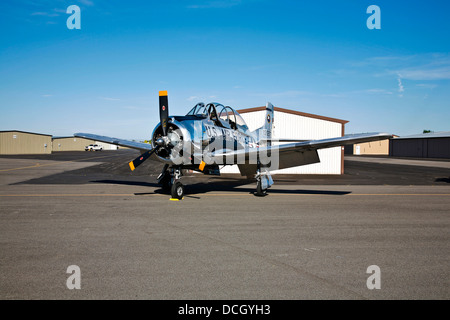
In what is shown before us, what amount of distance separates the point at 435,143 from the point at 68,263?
67.2m

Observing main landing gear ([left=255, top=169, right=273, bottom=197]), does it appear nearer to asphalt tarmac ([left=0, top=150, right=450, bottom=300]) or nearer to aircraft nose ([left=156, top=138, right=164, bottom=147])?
asphalt tarmac ([left=0, top=150, right=450, bottom=300])

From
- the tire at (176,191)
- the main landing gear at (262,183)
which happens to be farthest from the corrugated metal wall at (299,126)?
the tire at (176,191)

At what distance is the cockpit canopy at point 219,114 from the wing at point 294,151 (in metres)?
1.33

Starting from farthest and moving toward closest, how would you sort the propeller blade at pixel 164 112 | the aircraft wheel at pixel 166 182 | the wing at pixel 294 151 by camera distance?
the aircraft wheel at pixel 166 182 < the propeller blade at pixel 164 112 < the wing at pixel 294 151

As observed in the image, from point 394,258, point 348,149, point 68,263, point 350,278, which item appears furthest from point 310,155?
point 348,149

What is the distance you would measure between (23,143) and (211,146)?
63244 mm

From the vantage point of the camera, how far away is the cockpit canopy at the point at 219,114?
11633 millimetres

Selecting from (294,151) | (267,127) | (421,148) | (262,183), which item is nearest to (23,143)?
(267,127)

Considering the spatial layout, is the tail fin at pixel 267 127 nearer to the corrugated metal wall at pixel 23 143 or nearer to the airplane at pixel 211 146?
the airplane at pixel 211 146

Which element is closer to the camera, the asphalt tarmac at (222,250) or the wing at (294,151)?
the asphalt tarmac at (222,250)

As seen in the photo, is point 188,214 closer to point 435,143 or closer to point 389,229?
point 389,229

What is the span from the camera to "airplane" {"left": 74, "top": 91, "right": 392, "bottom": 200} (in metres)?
10.4

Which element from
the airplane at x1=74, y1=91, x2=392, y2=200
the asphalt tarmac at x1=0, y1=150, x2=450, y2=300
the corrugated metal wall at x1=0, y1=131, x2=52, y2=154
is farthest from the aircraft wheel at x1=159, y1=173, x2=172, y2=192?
the corrugated metal wall at x1=0, y1=131, x2=52, y2=154
